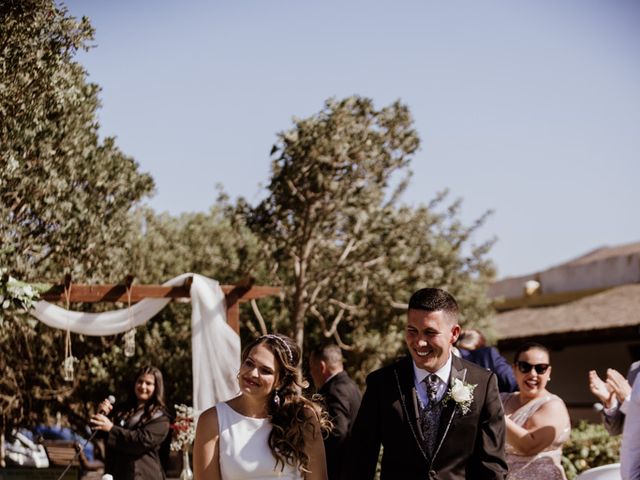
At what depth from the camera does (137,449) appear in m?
Result: 7.18

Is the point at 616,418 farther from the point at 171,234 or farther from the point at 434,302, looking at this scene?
the point at 171,234

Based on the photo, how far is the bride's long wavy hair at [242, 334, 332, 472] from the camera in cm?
439

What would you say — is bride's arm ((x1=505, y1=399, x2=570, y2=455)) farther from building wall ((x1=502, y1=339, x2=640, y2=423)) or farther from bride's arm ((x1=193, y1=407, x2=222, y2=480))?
building wall ((x1=502, y1=339, x2=640, y2=423))

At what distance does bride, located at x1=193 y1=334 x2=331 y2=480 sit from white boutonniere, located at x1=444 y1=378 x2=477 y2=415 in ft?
2.93

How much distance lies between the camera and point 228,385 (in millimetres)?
10586

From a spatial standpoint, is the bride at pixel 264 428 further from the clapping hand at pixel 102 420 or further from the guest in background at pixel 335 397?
the clapping hand at pixel 102 420

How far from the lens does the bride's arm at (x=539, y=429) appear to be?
5.34 m

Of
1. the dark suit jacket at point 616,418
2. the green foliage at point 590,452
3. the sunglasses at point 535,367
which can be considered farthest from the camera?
the green foliage at point 590,452

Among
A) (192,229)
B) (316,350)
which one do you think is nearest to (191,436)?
(316,350)

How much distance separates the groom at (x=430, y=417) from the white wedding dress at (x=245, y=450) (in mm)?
528

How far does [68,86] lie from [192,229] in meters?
10.8

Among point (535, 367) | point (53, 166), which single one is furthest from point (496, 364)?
point (53, 166)

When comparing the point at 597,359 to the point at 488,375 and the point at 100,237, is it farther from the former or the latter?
the point at 488,375

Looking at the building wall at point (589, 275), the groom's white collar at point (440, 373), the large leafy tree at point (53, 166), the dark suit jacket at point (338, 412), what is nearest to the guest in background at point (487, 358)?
the dark suit jacket at point (338, 412)
